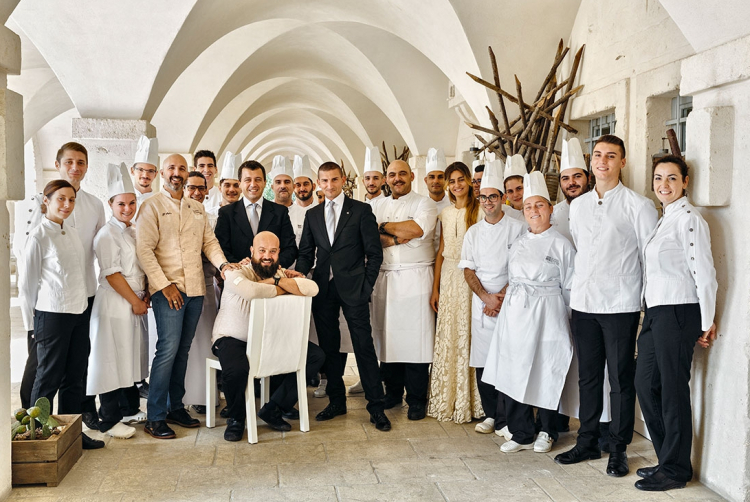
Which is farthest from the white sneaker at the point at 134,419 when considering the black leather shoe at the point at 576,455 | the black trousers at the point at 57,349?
the black leather shoe at the point at 576,455

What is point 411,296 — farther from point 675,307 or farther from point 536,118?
point 536,118

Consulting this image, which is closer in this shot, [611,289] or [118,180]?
[611,289]

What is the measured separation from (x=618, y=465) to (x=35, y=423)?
323 cm

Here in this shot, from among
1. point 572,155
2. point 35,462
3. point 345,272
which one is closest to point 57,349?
point 35,462

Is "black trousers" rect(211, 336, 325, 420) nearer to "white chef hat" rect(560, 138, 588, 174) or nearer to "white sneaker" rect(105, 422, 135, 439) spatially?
"white sneaker" rect(105, 422, 135, 439)

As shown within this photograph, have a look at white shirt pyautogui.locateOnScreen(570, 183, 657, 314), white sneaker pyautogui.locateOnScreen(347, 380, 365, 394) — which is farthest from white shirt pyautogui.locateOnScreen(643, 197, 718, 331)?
white sneaker pyautogui.locateOnScreen(347, 380, 365, 394)

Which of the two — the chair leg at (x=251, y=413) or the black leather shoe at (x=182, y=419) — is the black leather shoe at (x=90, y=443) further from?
the chair leg at (x=251, y=413)

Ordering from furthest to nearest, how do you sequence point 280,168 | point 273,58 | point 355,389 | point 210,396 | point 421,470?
point 273,58, point 280,168, point 355,389, point 210,396, point 421,470

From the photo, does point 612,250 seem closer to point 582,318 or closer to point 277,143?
point 582,318

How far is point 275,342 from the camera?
414 centimetres

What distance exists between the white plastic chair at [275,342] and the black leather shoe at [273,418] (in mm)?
208

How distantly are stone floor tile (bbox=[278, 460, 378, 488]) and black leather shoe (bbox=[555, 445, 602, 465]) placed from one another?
3.64 ft

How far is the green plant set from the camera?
354cm

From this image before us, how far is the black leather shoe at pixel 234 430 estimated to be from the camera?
166 inches
